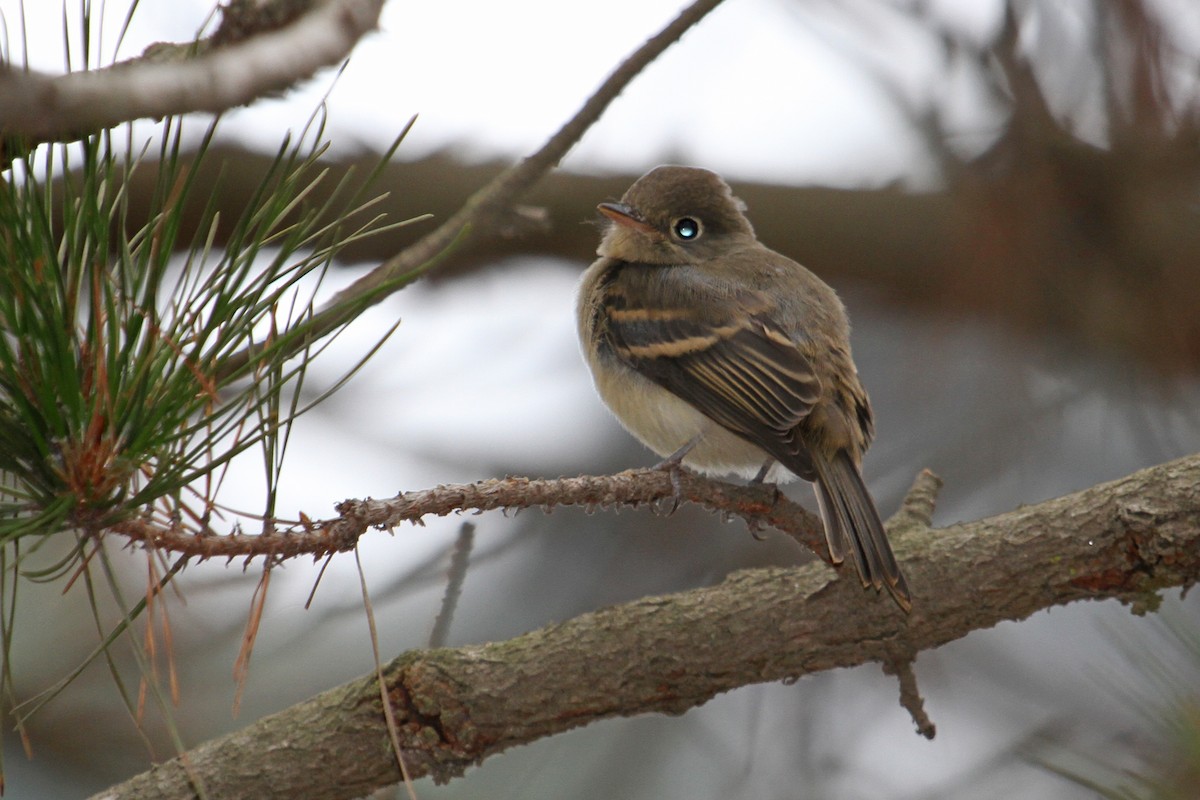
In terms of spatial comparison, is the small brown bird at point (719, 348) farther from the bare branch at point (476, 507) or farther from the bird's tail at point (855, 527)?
the bare branch at point (476, 507)

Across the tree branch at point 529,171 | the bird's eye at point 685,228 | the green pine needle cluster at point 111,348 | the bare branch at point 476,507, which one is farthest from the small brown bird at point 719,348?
the green pine needle cluster at point 111,348

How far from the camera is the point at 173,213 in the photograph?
76.4 inches

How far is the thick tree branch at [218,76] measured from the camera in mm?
1309

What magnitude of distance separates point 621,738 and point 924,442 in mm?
2003

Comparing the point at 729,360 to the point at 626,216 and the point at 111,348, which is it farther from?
the point at 111,348

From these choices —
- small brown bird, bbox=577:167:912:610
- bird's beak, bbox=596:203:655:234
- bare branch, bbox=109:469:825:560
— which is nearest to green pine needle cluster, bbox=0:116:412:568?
bare branch, bbox=109:469:825:560

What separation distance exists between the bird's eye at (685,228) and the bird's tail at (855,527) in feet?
3.85

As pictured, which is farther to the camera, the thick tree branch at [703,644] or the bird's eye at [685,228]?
the bird's eye at [685,228]

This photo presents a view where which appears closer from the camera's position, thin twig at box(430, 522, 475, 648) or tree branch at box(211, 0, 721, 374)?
tree branch at box(211, 0, 721, 374)

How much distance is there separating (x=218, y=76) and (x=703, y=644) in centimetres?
197

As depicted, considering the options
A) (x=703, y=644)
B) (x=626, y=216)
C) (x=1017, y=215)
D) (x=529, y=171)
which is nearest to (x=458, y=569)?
(x=703, y=644)

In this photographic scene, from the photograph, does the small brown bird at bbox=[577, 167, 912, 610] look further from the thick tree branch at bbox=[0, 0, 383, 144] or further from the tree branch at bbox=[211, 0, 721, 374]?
the thick tree branch at bbox=[0, 0, 383, 144]

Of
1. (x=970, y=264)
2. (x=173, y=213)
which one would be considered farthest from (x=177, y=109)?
(x=970, y=264)

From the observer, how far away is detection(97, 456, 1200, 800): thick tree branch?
109 inches
